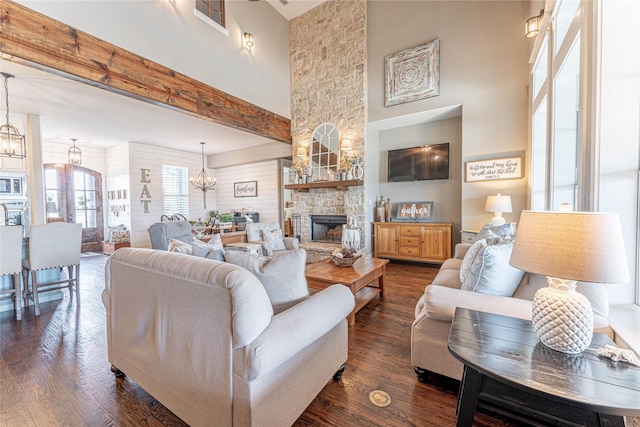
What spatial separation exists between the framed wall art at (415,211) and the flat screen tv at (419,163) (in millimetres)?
539

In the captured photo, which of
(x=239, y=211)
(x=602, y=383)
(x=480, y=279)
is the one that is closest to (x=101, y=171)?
(x=239, y=211)

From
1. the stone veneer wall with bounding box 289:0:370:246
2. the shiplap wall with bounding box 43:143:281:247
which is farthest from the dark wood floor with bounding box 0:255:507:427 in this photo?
the shiplap wall with bounding box 43:143:281:247

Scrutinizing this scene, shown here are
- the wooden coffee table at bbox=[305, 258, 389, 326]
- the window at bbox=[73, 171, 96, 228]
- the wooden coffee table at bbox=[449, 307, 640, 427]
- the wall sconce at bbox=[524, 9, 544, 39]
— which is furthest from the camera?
the window at bbox=[73, 171, 96, 228]

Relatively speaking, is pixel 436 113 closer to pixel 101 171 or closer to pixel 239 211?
pixel 239 211

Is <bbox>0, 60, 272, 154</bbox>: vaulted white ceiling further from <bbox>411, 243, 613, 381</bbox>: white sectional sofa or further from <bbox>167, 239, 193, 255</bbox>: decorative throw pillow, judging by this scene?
<bbox>411, 243, 613, 381</bbox>: white sectional sofa

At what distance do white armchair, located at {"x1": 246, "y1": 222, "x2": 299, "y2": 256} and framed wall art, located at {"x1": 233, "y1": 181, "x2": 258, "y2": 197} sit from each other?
3.10m

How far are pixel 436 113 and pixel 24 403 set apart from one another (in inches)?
238

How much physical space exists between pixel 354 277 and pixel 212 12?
5.03m

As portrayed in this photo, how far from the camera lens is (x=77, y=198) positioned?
22.6ft

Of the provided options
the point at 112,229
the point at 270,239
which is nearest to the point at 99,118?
the point at 112,229

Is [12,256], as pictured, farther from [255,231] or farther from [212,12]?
[212,12]

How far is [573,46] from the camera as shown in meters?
2.14

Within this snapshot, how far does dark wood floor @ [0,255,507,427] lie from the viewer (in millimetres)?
1467

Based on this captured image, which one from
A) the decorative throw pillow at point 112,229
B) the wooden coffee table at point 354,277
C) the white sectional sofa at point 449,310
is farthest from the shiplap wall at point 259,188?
the white sectional sofa at point 449,310
